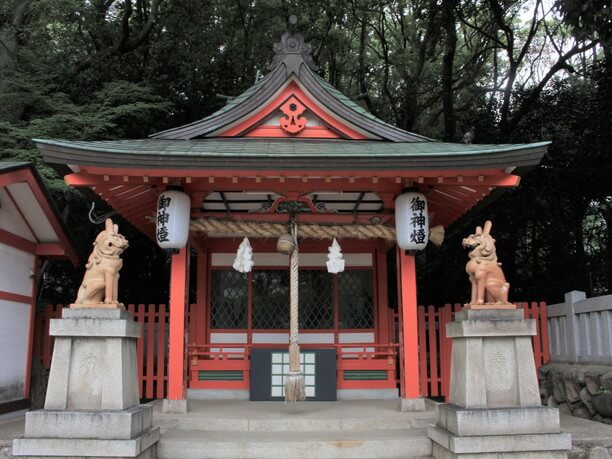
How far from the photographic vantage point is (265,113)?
28.5 feet

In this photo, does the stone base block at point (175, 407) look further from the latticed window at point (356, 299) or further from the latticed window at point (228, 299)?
the latticed window at point (356, 299)

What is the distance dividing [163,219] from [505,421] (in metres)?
5.03

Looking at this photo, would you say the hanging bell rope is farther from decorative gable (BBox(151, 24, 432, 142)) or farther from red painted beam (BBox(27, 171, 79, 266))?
red painted beam (BBox(27, 171, 79, 266))

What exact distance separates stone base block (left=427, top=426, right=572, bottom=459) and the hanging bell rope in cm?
333

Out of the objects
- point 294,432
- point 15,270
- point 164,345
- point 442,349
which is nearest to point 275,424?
point 294,432

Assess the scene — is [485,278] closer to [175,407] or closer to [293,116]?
[293,116]

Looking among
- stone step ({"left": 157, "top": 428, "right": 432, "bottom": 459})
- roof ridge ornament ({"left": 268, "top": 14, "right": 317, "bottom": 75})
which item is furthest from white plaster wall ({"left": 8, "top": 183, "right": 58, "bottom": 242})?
stone step ({"left": 157, "top": 428, "right": 432, "bottom": 459})

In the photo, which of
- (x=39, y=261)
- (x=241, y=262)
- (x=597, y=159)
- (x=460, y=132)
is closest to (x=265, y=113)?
(x=241, y=262)

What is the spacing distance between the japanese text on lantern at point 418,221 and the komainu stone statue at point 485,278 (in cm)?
135

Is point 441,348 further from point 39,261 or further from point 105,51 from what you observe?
point 105,51

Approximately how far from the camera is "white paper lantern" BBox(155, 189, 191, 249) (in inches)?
297

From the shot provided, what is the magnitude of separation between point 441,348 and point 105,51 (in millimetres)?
12607

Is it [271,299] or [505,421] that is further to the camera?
[271,299]

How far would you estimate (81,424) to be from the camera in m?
5.39
